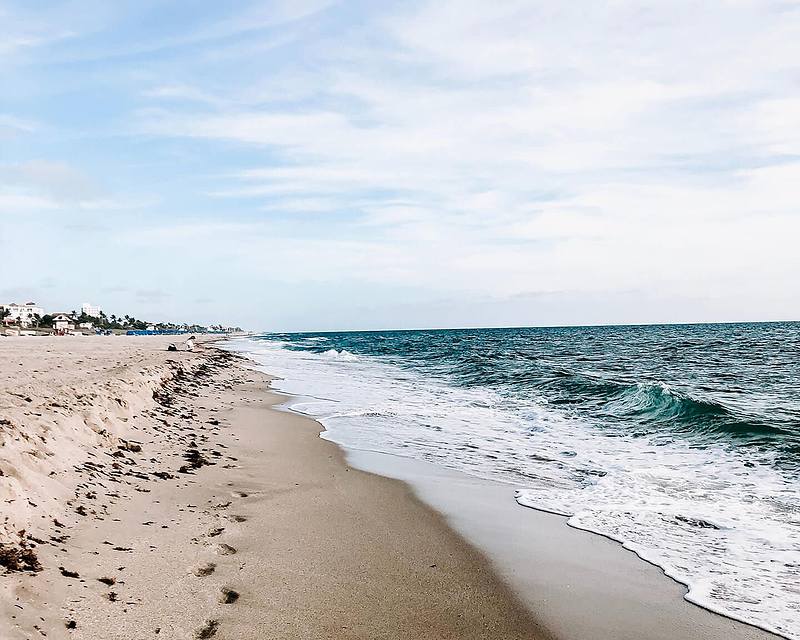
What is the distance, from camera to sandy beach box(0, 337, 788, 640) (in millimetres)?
3805

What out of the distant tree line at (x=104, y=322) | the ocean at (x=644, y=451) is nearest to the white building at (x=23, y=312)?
the distant tree line at (x=104, y=322)

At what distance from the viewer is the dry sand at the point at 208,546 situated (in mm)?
3736

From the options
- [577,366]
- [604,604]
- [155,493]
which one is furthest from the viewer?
[577,366]

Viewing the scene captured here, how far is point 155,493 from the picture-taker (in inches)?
252

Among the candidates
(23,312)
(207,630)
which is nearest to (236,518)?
(207,630)

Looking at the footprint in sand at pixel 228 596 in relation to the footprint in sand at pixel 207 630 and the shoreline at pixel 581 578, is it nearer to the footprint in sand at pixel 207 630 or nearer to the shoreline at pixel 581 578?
the footprint in sand at pixel 207 630

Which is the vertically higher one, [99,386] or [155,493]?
[99,386]

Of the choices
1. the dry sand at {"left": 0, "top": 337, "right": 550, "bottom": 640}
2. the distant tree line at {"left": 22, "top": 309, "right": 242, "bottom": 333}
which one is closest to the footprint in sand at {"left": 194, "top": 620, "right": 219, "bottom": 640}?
the dry sand at {"left": 0, "top": 337, "right": 550, "bottom": 640}

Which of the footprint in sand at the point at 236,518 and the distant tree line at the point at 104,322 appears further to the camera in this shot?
the distant tree line at the point at 104,322

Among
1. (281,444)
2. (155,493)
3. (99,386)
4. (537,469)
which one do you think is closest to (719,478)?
(537,469)

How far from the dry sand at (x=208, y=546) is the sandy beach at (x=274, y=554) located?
2 centimetres

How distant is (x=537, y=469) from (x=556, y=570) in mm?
4032

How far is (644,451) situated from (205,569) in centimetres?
868

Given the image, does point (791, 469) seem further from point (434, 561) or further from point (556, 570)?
point (434, 561)
